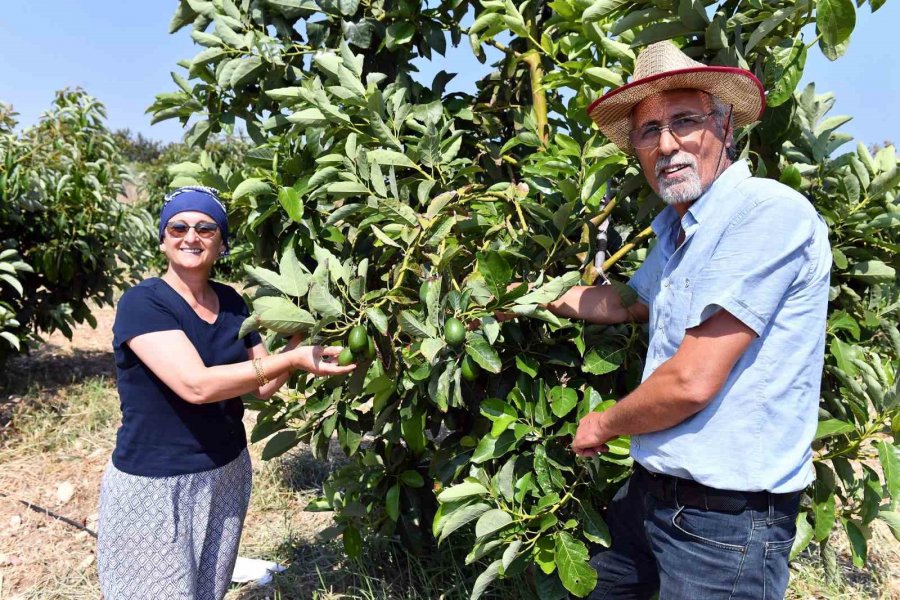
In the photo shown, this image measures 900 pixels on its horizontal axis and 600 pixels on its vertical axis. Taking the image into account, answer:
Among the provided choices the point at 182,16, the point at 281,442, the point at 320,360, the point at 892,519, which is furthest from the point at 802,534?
the point at 182,16

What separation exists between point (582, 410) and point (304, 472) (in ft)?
8.54

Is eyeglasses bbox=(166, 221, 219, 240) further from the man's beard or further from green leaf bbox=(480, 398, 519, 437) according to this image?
the man's beard

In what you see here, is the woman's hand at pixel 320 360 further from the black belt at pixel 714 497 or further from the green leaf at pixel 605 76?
the green leaf at pixel 605 76

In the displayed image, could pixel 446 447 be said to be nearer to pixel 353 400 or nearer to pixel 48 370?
pixel 353 400

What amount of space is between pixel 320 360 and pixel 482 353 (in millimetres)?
444

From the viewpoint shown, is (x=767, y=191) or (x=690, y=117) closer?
(x=767, y=191)

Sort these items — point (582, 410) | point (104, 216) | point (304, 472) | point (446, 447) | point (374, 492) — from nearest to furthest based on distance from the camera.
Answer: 1. point (582, 410)
2. point (446, 447)
3. point (374, 492)
4. point (304, 472)
5. point (104, 216)

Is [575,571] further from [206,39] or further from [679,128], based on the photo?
[206,39]

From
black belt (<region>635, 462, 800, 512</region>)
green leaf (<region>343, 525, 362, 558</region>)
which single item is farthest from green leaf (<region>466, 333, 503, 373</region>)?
green leaf (<region>343, 525, 362, 558</region>)

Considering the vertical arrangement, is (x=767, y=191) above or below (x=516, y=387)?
above

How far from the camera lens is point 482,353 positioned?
155 centimetres

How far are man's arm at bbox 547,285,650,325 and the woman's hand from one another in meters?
0.55

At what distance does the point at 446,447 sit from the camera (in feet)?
6.95

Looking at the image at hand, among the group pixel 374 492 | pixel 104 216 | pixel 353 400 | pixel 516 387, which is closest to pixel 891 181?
pixel 516 387
